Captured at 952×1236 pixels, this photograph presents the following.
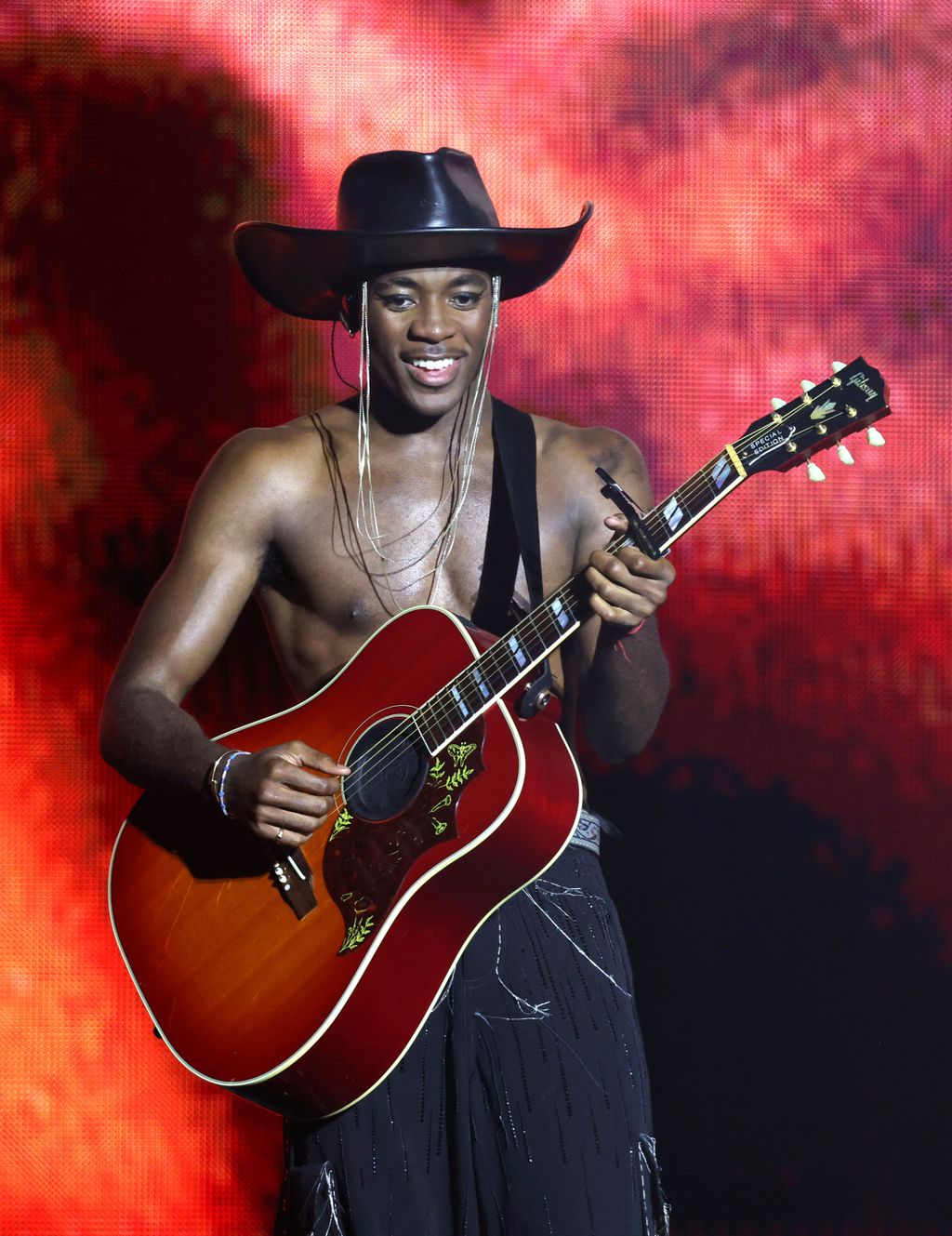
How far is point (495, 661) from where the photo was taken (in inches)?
76.4

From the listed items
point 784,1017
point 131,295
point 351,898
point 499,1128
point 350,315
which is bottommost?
point 784,1017

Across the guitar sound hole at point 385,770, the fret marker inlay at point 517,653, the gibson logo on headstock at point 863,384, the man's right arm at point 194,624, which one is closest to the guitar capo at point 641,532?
the fret marker inlay at point 517,653

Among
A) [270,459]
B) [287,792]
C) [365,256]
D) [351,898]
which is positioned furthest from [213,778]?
[365,256]

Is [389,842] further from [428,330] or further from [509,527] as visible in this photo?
[428,330]

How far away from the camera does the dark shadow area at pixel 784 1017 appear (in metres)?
2.68

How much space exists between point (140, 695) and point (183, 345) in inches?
39.5

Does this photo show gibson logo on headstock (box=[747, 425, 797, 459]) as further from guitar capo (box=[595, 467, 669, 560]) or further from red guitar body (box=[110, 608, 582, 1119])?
red guitar body (box=[110, 608, 582, 1119])

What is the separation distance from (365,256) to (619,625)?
0.81 metres

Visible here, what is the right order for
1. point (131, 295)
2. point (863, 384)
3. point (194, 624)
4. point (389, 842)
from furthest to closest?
point (131, 295), point (194, 624), point (389, 842), point (863, 384)

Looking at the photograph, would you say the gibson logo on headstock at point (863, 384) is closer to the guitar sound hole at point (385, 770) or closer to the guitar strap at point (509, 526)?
the guitar strap at point (509, 526)

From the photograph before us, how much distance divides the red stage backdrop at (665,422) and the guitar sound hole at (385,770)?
0.93 meters

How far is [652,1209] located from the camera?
196 centimetres

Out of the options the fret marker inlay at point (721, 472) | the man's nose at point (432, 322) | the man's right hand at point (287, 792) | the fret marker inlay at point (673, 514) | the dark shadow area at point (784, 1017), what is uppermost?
the man's nose at point (432, 322)

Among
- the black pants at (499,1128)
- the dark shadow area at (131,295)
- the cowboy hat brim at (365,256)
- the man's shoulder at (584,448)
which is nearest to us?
the black pants at (499,1128)
